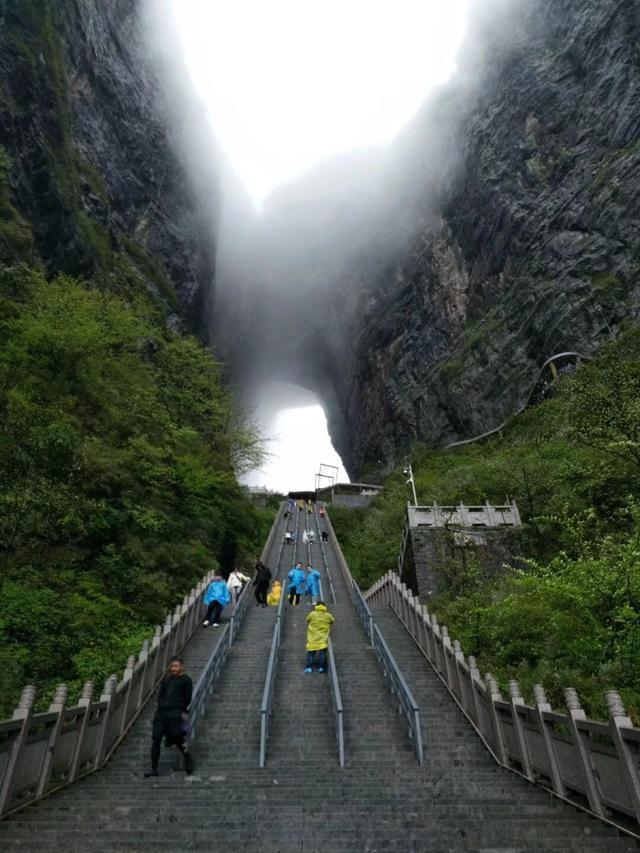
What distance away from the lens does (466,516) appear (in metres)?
22.4

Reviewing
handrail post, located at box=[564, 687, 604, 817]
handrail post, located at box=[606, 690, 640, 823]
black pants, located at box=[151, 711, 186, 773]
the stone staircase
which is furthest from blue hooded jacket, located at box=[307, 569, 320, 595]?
handrail post, located at box=[606, 690, 640, 823]

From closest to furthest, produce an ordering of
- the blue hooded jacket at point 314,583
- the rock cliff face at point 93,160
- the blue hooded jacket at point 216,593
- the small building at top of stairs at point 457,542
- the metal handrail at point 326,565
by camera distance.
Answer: the blue hooded jacket at point 216,593, the blue hooded jacket at point 314,583, the metal handrail at point 326,565, the small building at top of stairs at point 457,542, the rock cliff face at point 93,160

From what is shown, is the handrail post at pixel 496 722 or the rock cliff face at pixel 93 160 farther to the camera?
the rock cliff face at pixel 93 160

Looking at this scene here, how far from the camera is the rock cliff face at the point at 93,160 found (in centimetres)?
3491

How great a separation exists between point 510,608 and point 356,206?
3210 inches

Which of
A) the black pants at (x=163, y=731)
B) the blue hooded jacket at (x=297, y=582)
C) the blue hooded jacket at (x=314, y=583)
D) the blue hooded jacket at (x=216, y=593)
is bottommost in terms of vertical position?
the black pants at (x=163, y=731)

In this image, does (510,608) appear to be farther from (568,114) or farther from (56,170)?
(568,114)

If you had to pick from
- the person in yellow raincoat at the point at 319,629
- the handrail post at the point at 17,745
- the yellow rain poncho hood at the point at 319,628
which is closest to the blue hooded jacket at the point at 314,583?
the person in yellow raincoat at the point at 319,629

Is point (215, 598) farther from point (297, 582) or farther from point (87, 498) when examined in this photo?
point (87, 498)

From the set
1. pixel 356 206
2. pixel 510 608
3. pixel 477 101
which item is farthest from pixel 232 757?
pixel 356 206

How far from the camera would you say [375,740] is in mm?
7754

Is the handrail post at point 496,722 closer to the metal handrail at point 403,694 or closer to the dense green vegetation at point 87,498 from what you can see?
the metal handrail at point 403,694

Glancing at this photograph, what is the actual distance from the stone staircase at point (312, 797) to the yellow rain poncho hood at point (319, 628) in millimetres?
748

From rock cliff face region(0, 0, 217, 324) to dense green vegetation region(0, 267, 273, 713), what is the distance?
10090 millimetres
